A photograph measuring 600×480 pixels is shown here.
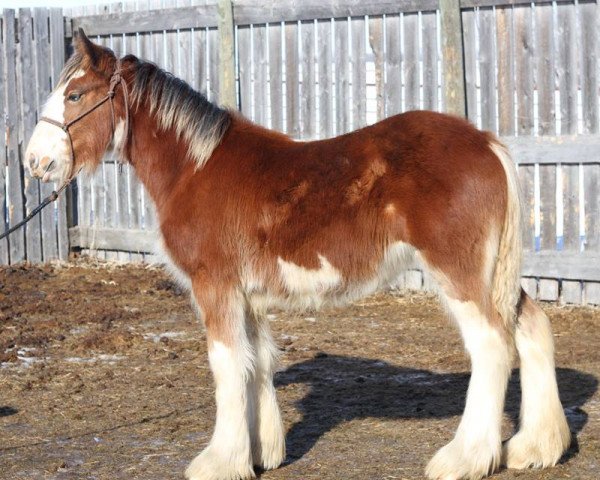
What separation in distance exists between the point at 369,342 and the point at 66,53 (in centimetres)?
571

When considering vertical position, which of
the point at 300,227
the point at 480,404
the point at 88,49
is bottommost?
the point at 480,404

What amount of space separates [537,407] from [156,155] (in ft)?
7.32

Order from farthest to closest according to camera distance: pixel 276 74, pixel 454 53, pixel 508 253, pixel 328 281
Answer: pixel 276 74, pixel 454 53, pixel 328 281, pixel 508 253

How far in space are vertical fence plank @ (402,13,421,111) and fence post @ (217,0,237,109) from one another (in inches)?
73.0

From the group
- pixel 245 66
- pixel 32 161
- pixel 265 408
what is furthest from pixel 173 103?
pixel 245 66

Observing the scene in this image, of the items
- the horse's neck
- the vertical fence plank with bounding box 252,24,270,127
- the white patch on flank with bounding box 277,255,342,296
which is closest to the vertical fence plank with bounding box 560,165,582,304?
the vertical fence plank with bounding box 252,24,270,127

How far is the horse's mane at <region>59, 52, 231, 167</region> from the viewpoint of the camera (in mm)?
5219

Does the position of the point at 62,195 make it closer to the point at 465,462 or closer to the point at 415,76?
the point at 415,76

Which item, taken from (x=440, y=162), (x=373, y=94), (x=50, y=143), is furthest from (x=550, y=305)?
(x=50, y=143)

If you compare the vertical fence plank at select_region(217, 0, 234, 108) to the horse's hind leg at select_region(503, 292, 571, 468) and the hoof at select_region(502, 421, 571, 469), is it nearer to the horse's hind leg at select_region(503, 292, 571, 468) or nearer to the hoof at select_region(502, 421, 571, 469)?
the horse's hind leg at select_region(503, 292, 571, 468)

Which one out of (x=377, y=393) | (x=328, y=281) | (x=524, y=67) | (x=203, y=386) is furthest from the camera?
(x=524, y=67)

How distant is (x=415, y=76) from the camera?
932cm

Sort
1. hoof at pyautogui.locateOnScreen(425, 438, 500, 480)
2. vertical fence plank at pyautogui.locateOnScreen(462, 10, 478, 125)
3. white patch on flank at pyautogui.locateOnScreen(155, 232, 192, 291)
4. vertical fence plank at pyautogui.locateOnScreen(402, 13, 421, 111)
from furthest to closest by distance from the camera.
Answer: vertical fence plank at pyautogui.locateOnScreen(402, 13, 421, 111), vertical fence plank at pyautogui.locateOnScreen(462, 10, 478, 125), white patch on flank at pyautogui.locateOnScreen(155, 232, 192, 291), hoof at pyautogui.locateOnScreen(425, 438, 500, 480)

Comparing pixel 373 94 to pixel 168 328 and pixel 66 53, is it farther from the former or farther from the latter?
pixel 66 53
